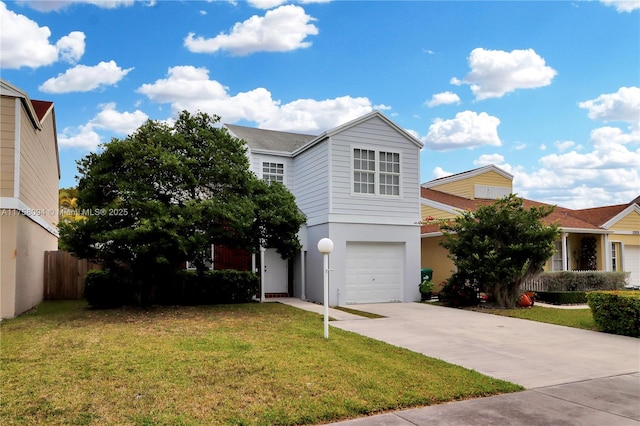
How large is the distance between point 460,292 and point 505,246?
210 cm

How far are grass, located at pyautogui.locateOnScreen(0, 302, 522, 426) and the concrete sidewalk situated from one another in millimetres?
409

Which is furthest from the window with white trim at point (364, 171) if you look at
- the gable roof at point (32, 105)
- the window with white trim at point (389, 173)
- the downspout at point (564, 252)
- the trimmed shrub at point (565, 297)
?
the downspout at point (564, 252)

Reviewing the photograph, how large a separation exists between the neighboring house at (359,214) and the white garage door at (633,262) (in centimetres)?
1333

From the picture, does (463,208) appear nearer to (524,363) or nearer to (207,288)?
(207,288)

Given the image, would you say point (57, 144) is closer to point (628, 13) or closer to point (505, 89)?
point (505, 89)

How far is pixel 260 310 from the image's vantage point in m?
13.2

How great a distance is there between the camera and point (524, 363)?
7.50 meters

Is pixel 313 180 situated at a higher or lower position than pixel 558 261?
higher

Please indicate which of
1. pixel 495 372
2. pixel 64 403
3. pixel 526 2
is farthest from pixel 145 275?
pixel 526 2

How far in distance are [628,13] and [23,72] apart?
16126mm

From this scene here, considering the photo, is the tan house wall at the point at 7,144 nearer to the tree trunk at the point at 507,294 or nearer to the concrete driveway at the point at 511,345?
the concrete driveway at the point at 511,345

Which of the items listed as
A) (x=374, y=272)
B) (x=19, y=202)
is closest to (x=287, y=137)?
(x=374, y=272)

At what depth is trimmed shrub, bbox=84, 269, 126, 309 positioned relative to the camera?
13.6 metres

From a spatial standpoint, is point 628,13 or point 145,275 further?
point 145,275
